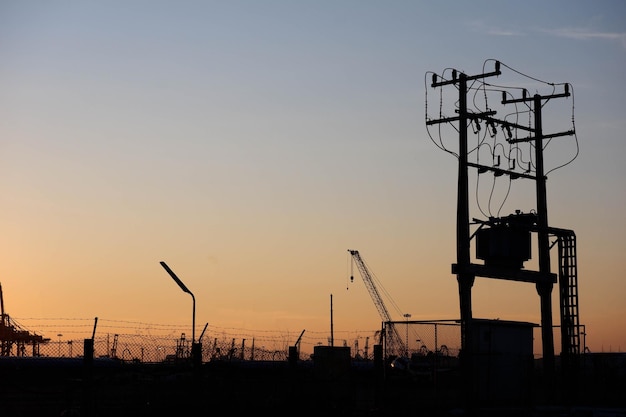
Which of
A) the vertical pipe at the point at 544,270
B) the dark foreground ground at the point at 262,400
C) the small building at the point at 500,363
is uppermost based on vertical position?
the vertical pipe at the point at 544,270

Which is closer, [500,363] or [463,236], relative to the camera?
[500,363]

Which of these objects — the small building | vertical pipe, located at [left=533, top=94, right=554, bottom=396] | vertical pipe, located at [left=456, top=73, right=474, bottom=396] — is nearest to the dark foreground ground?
the small building

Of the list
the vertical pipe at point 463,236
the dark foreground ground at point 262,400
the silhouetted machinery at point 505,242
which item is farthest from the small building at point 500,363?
the silhouetted machinery at point 505,242

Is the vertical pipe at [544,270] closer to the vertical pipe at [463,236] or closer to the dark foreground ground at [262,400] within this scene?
the dark foreground ground at [262,400]

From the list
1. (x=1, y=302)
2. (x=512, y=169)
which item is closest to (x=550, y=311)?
(x=512, y=169)

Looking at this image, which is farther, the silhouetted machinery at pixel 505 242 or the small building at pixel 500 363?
the silhouetted machinery at pixel 505 242

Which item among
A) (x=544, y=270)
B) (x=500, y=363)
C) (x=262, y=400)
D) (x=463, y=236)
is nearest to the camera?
(x=262, y=400)

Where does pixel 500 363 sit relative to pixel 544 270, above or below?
below

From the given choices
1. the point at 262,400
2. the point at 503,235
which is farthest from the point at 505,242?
the point at 262,400

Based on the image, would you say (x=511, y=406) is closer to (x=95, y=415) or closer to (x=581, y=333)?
(x=581, y=333)

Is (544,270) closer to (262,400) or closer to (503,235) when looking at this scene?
(503,235)

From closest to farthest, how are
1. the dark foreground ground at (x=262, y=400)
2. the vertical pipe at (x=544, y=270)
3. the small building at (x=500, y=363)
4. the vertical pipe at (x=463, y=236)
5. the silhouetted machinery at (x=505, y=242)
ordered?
1. the dark foreground ground at (x=262, y=400)
2. the small building at (x=500, y=363)
3. the vertical pipe at (x=463, y=236)
4. the silhouetted machinery at (x=505, y=242)
5. the vertical pipe at (x=544, y=270)

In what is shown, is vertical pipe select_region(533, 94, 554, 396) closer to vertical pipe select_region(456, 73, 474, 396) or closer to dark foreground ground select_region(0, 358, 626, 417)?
dark foreground ground select_region(0, 358, 626, 417)

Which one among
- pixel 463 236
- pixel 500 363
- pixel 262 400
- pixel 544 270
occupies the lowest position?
pixel 262 400
